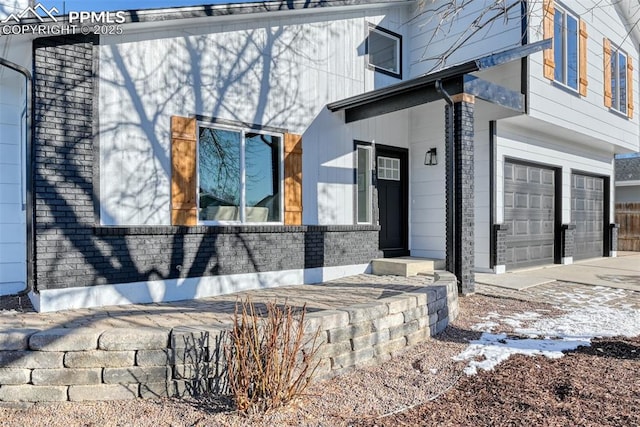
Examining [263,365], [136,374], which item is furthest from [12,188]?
[263,365]

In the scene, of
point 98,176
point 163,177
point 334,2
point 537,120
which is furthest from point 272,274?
point 537,120

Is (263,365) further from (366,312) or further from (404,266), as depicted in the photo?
(404,266)

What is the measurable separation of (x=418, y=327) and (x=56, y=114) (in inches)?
179

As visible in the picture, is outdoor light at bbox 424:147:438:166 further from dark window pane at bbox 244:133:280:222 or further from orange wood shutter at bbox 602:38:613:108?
orange wood shutter at bbox 602:38:613:108

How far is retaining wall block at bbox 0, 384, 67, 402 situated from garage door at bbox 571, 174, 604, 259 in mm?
11229

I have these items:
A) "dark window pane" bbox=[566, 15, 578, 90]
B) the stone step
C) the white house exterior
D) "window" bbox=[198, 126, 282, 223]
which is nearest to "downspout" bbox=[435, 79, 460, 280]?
the white house exterior

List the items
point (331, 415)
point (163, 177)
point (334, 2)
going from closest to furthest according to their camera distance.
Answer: point (331, 415) → point (163, 177) → point (334, 2)

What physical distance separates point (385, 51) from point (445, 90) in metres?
2.96

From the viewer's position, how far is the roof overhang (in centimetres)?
600

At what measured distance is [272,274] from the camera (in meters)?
6.57

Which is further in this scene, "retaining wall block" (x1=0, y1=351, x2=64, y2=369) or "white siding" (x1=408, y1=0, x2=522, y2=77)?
"white siding" (x1=408, y1=0, x2=522, y2=77)

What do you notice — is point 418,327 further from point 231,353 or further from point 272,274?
point 272,274

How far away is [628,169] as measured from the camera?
1709cm

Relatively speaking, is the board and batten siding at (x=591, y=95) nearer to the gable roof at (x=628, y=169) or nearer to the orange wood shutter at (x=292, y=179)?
the orange wood shutter at (x=292, y=179)
